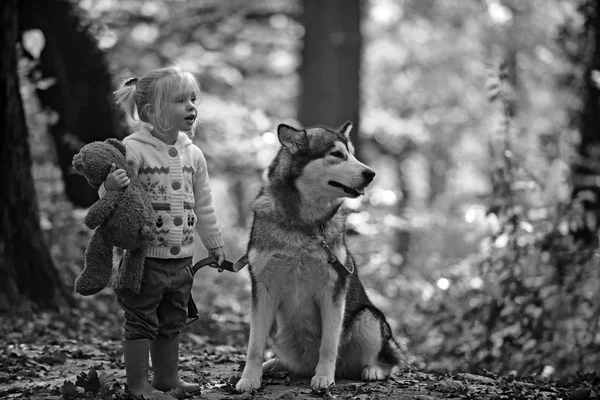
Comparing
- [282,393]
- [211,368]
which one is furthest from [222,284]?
[282,393]

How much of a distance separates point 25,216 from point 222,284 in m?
4.90

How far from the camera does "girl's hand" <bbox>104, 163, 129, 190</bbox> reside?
3828 mm

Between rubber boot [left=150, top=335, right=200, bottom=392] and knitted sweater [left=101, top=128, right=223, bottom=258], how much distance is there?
57 centimetres

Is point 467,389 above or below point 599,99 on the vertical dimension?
below

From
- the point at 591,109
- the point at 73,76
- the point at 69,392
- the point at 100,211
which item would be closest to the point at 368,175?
the point at 100,211

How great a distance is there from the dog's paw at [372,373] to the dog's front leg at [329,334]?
16.2 inches

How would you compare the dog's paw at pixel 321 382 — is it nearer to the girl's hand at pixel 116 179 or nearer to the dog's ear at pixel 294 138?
the dog's ear at pixel 294 138

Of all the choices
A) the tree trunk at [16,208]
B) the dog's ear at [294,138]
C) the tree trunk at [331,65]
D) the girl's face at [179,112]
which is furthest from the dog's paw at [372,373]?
the tree trunk at [331,65]

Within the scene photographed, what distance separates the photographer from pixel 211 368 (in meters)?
5.31

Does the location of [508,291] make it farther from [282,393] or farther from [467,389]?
[282,393]

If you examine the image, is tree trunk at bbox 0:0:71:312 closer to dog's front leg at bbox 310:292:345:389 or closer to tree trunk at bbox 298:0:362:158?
dog's front leg at bbox 310:292:345:389

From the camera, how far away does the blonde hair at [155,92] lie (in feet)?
13.5

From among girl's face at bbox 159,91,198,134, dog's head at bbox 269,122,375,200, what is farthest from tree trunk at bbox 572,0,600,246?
girl's face at bbox 159,91,198,134

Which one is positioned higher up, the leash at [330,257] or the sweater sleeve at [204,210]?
the sweater sleeve at [204,210]
